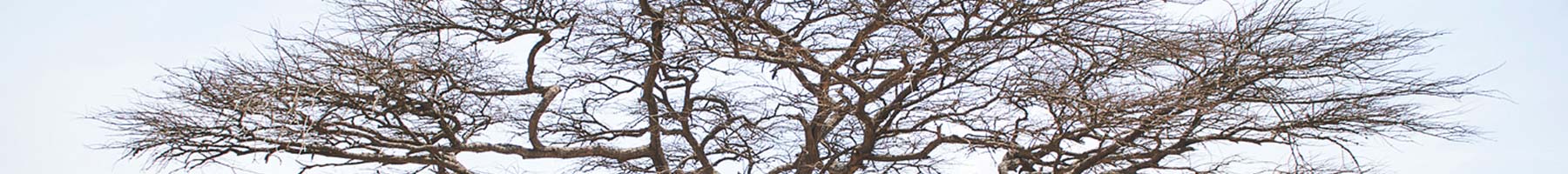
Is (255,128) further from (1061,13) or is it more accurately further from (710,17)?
(1061,13)

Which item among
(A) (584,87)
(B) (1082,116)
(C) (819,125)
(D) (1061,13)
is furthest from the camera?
(A) (584,87)

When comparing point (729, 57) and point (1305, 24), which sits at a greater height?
point (1305, 24)

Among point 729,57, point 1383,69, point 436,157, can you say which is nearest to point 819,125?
point 729,57

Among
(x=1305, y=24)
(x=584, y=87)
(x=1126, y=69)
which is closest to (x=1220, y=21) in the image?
(x=1305, y=24)

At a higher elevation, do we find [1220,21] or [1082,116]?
[1220,21]

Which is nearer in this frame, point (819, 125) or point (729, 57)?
point (729, 57)

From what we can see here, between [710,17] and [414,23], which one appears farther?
[414,23]

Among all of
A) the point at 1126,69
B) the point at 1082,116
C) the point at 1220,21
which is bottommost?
the point at 1082,116

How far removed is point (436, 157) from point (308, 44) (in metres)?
0.83

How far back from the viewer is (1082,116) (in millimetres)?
5359

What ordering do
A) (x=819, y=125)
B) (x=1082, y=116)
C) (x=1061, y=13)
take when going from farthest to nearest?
(x=819, y=125) → (x=1061, y=13) → (x=1082, y=116)

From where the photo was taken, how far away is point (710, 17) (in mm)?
5848

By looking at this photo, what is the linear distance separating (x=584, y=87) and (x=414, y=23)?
3.16 ft

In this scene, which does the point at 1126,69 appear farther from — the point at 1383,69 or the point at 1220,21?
the point at 1383,69
